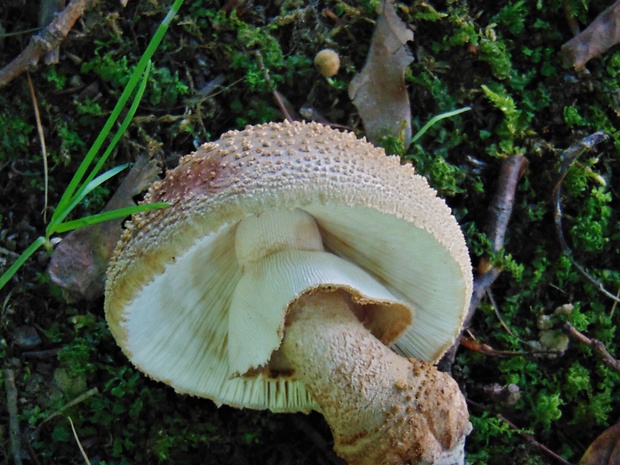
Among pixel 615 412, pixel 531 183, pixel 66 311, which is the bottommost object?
pixel 615 412

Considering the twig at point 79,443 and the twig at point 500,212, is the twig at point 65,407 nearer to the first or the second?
the twig at point 79,443

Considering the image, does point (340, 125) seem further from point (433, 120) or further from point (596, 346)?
point (596, 346)

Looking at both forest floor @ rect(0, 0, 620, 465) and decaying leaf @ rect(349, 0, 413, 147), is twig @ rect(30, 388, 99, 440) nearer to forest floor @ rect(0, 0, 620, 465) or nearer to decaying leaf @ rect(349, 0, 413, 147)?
forest floor @ rect(0, 0, 620, 465)

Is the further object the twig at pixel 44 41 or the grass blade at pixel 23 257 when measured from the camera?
the twig at pixel 44 41

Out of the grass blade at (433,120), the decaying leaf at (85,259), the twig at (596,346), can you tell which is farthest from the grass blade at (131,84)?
the twig at (596,346)

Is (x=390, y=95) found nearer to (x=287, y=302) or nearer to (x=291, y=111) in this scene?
(x=291, y=111)

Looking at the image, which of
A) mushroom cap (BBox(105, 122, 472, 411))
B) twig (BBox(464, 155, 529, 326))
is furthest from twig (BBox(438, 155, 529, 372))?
mushroom cap (BBox(105, 122, 472, 411))

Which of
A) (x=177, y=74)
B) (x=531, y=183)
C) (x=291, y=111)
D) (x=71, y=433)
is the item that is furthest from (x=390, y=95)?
(x=71, y=433)
